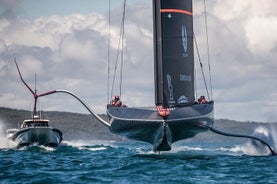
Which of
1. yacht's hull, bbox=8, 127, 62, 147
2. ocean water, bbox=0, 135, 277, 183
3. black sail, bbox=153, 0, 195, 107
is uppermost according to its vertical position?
black sail, bbox=153, 0, 195, 107

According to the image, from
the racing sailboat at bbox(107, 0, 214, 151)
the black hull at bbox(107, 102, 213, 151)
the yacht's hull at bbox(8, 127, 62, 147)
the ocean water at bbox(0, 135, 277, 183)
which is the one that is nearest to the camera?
the ocean water at bbox(0, 135, 277, 183)

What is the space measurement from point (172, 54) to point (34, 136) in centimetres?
2188

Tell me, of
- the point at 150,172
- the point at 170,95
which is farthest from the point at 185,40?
the point at 150,172

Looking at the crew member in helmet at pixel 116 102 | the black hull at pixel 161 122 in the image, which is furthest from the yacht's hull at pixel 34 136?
the black hull at pixel 161 122

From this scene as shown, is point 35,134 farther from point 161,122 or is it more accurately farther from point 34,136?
point 161,122

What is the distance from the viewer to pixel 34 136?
5325cm

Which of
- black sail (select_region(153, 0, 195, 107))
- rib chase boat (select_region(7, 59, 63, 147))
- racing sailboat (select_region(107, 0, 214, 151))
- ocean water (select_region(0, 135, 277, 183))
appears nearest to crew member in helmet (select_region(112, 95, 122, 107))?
racing sailboat (select_region(107, 0, 214, 151))

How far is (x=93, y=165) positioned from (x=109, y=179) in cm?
624

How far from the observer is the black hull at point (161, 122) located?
106 ft

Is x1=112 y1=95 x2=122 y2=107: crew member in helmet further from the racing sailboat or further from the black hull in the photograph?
the black hull

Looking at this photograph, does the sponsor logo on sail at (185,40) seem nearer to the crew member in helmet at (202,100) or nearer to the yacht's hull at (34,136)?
the crew member in helmet at (202,100)

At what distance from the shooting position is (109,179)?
24594mm

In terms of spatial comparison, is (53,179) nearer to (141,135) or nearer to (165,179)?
(165,179)

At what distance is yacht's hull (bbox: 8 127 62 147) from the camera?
53125 mm
